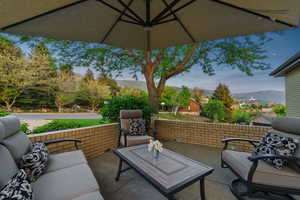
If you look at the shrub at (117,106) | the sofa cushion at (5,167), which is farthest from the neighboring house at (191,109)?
the sofa cushion at (5,167)

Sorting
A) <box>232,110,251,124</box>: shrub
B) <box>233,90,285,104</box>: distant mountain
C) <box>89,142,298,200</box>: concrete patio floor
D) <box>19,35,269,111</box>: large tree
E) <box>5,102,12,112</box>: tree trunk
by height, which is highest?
<box>19,35,269,111</box>: large tree

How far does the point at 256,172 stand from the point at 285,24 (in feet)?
6.16

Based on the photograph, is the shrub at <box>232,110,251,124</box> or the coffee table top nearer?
the coffee table top

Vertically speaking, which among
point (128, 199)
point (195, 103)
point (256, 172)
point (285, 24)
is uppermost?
point (285, 24)

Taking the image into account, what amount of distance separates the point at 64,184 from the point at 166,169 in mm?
1062

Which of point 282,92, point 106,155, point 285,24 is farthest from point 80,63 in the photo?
point 282,92

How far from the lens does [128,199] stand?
1680 millimetres

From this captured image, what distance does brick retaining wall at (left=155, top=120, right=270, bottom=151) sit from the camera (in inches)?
124

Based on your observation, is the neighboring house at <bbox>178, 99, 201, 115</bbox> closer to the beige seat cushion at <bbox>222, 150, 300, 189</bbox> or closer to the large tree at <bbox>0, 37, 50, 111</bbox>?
the beige seat cushion at <bbox>222, 150, 300, 189</bbox>

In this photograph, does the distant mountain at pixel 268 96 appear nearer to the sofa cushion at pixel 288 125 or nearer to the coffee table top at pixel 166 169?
the sofa cushion at pixel 288 125

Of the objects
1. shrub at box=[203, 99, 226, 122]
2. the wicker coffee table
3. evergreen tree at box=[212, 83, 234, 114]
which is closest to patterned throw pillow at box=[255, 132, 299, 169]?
the wicker coffee table

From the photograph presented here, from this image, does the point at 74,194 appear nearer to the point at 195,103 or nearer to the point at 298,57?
the point at 298,57

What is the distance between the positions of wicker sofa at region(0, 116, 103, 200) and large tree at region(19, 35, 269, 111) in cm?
335

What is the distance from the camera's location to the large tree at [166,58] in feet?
14.4
